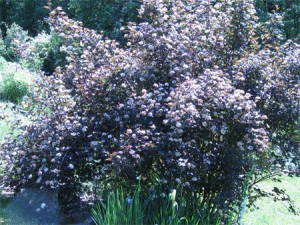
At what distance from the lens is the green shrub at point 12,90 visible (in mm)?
9523

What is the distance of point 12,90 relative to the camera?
957 centimetres

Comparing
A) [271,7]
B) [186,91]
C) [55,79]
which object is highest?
[271,7]

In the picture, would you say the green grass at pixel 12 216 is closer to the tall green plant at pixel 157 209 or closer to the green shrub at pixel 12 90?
the tall green plant at pixel 157 209

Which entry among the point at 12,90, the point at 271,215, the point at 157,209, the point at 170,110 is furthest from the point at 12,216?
the point at 12,90

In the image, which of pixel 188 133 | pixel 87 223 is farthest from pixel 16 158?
pixel 188 133

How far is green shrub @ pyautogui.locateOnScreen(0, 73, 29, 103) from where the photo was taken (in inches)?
375

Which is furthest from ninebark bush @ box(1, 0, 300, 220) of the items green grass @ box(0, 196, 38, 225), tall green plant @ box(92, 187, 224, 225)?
green grass @ box(0, 196, 38, 225)

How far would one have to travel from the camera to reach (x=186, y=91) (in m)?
3.97

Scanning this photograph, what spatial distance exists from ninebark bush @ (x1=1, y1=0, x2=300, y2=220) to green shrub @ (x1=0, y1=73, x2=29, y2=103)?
4.55 meters

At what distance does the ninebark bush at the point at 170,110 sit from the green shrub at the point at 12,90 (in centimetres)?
455

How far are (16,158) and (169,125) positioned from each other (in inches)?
69.8

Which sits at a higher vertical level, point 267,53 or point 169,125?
point 267,53

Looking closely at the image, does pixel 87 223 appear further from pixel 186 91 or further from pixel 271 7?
pixel 271 7

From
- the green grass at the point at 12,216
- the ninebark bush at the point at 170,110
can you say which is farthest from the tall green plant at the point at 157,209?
the green grass at the point at 12,216
